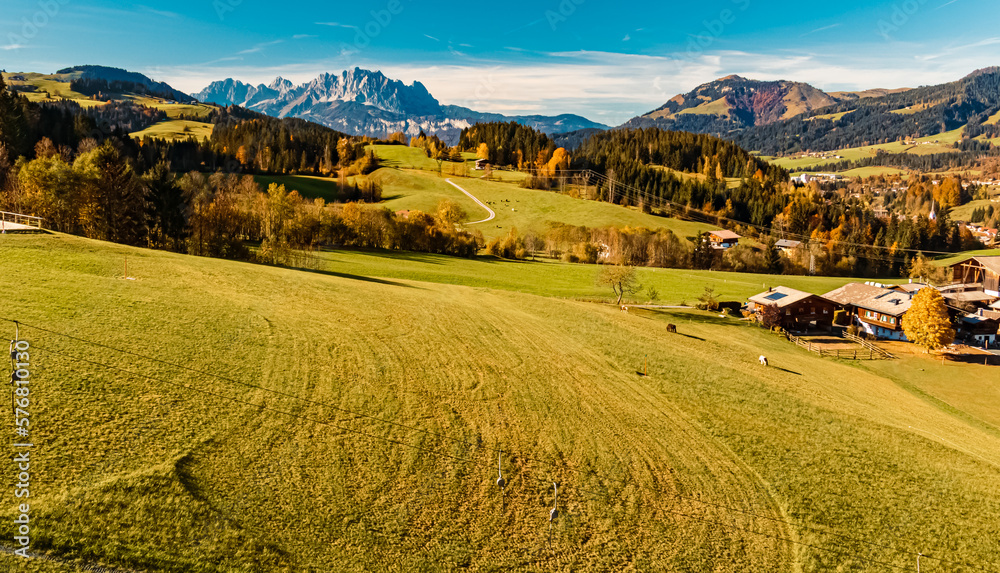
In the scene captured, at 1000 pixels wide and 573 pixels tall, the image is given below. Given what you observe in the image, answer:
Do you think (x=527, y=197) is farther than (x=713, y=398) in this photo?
Yes

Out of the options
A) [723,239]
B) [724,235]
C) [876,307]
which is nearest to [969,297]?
[876,307]

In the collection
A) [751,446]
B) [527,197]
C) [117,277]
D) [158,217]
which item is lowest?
[751,446]

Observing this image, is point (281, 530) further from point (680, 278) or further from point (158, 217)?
point (680, 278)

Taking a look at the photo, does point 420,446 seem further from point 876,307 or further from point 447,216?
point 447,216

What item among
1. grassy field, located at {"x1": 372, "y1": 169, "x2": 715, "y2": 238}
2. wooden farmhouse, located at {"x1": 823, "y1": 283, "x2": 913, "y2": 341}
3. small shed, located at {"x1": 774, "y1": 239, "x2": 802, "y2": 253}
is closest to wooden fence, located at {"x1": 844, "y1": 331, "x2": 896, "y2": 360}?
wooden farmhouse, located at {"x1": 823, "y1": 283, "x2": 913, "y2": 341}

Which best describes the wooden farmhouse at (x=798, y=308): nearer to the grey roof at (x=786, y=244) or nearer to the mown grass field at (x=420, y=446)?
the mown grass field at (x=420, y=446)

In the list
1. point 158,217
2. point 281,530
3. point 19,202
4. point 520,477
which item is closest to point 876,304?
point 520,477
